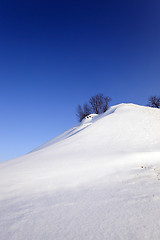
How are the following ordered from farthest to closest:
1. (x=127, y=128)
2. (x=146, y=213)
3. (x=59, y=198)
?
(x=127, y=128), (x=59, y=198), (x=146, y=213)

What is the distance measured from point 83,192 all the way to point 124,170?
235 cm

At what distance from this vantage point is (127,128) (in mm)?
11344

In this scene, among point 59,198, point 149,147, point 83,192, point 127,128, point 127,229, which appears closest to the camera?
point 127,229

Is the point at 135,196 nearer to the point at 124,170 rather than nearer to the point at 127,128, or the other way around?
the point at 124,170

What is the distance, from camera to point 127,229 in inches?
82.1

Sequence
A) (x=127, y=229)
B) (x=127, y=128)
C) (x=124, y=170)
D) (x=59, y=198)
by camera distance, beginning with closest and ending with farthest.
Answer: (x=127, y=229) < (x=59, y=198) < (x=124, y=170) < (x=127, y=128)

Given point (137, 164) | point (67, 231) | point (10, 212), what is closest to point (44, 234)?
point (67, 231)

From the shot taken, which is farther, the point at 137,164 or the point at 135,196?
the point at 137,164

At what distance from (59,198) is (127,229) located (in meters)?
1.82

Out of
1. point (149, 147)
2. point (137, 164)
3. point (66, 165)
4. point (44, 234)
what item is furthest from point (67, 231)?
point (149, 147)

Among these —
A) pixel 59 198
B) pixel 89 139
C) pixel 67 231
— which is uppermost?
pixel 89 139

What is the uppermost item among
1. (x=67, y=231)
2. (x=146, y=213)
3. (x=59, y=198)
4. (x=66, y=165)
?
(x=66, y=165)

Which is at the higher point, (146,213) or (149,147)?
(149,147)

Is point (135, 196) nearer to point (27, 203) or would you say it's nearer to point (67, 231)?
point (67, 231)
